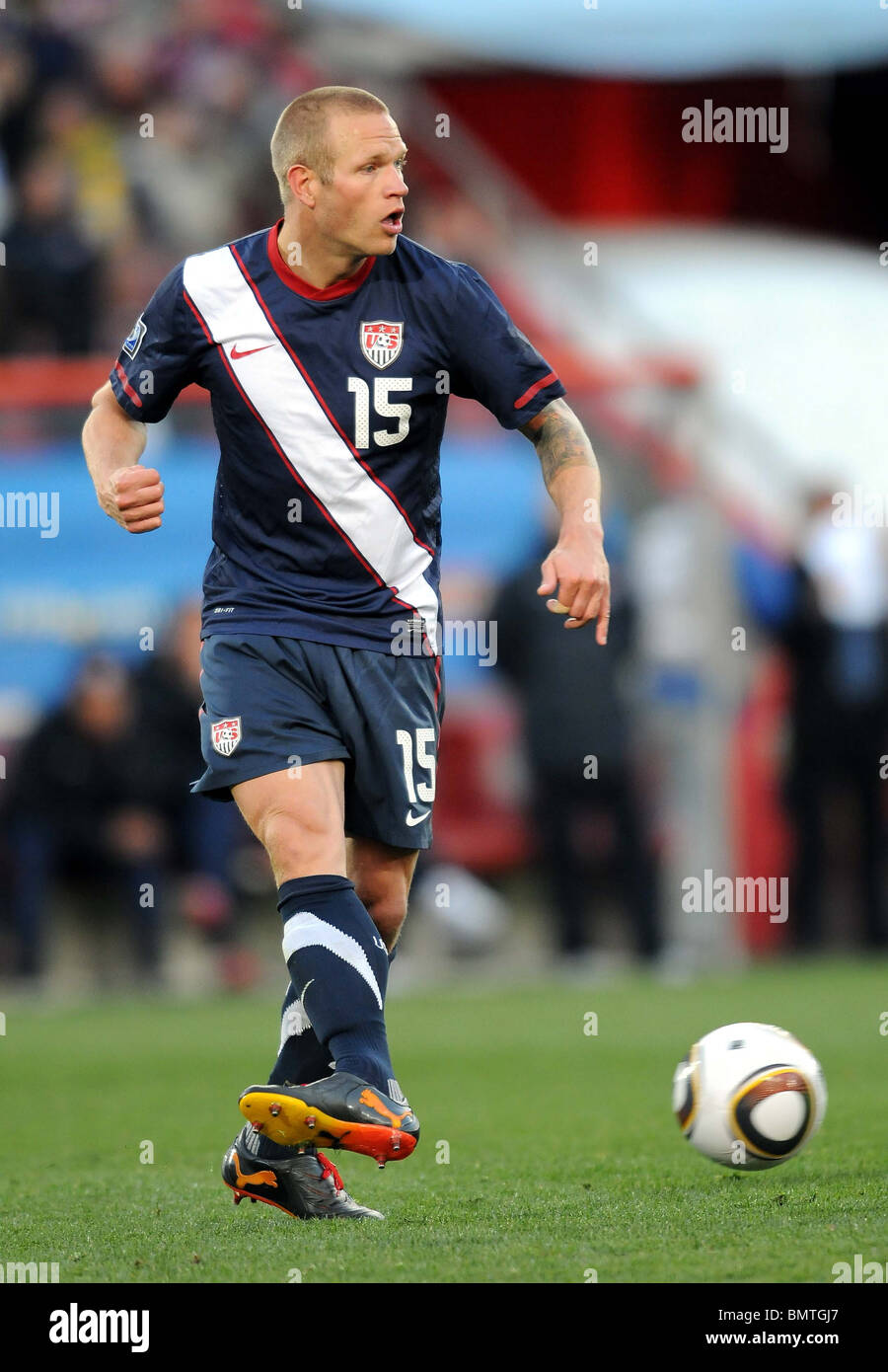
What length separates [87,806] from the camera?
11.8m

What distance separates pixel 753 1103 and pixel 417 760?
1.11 metres

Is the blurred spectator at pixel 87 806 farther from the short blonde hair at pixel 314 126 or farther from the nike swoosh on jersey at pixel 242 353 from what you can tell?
the short blonde hair at pixel 314 126

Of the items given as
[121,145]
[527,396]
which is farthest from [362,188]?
[121,145]

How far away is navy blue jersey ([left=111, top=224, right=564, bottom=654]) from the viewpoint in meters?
4.57

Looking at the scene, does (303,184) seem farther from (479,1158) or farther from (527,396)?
(479,1158)

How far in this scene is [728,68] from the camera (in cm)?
1975

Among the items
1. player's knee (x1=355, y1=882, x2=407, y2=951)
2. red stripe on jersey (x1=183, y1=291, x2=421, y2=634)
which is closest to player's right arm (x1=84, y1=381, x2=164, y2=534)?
red stripe on jersey (x1=183, y1=291, x2=421, y2=634)

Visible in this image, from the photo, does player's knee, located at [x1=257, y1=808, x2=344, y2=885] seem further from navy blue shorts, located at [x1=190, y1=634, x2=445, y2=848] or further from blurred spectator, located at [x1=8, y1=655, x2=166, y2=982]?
blurred spectator, located at [x1=8, y1=655, x2=166, y2=982]

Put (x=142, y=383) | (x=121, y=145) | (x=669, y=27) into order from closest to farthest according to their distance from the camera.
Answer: (x=142, y=383) < (x=121, y=145) < (x=669, y=27)

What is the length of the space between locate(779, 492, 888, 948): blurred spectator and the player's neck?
8.00m

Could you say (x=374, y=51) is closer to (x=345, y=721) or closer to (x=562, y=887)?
(x=562, y=887)

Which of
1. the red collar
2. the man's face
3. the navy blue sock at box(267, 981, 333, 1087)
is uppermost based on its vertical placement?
the man's face

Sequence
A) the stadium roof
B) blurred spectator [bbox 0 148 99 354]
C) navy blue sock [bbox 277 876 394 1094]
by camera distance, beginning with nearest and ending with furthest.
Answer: navy blue sock [bbox 277 876 394 1094] < blurred spectator [bbox 0 148 99 354] < the stadium roof

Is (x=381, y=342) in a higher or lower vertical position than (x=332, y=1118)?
higher
